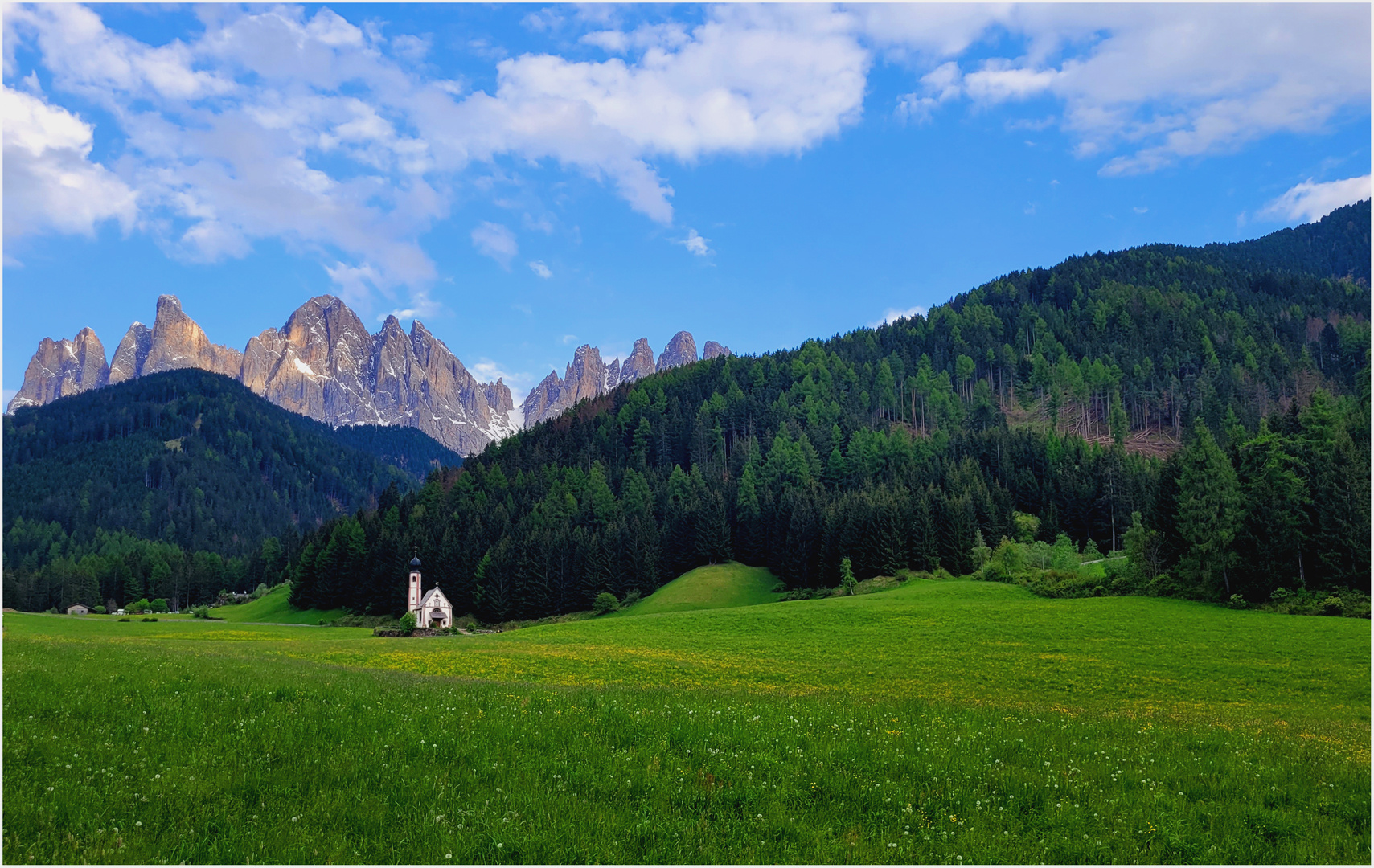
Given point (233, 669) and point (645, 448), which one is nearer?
point (233, 669)

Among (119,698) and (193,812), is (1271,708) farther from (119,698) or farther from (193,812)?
(119,698)

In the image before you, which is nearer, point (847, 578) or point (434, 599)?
point (847, 578)

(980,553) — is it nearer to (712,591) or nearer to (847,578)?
(847,578)

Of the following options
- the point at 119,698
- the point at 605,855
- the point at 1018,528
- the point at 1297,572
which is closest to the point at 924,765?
the point at 605,855

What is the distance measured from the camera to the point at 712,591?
106375 mm

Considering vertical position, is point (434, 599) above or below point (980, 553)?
below

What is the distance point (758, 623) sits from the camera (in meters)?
63.3

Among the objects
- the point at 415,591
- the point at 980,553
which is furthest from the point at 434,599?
the point at 980,553

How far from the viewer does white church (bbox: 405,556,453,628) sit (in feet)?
339

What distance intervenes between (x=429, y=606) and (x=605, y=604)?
2485 cm

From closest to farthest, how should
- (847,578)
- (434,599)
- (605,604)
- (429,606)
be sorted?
1. (847,578)
2. (429,606)
3. (605,604)
4. (434,599)

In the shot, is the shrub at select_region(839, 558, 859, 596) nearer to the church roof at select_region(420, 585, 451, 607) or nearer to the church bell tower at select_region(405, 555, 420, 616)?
the church roof at select_region(420, 585, 451, 607)

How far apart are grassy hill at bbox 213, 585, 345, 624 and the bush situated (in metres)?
45.3

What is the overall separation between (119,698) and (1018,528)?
117m
